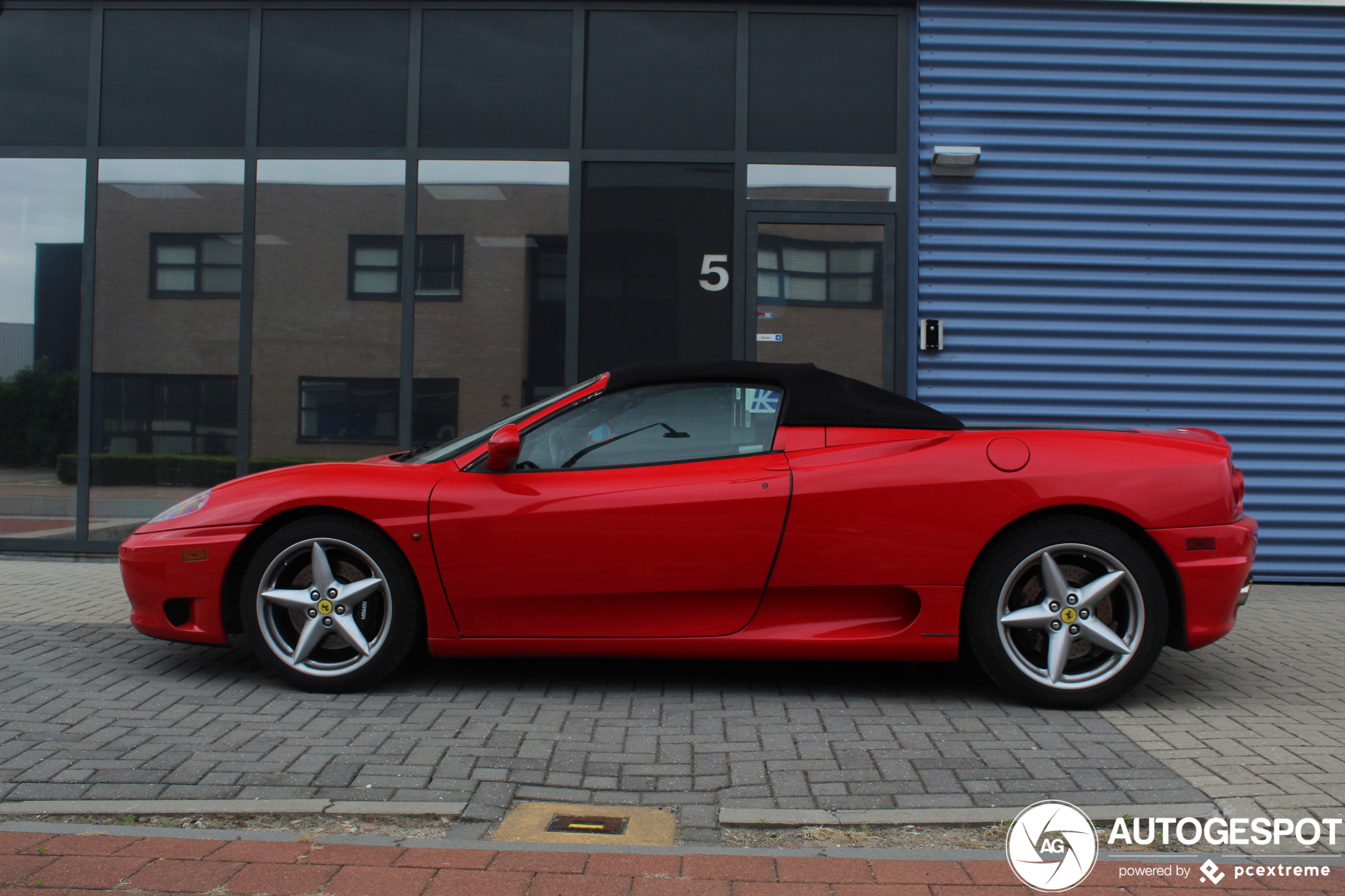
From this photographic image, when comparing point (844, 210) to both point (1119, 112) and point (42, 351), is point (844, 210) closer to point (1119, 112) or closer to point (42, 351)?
point (1119, 112)

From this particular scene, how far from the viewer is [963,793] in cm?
269

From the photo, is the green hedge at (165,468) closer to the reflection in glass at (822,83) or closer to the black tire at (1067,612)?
the reflection in glass at (822,83)

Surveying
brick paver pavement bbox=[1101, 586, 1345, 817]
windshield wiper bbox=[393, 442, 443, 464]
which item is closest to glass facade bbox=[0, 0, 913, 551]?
windshield wiper bbox=[393, 442, 443, 464]

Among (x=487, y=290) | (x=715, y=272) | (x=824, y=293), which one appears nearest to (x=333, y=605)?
(x=487, y=290)

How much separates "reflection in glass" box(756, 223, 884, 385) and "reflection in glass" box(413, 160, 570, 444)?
156 cm

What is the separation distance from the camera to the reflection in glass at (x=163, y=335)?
7227 mm

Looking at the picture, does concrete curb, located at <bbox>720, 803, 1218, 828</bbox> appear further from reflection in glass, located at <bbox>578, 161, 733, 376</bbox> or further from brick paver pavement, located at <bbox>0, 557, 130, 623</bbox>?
reflection in glass, located at <bbox>578, 161, 733, 376</bbox>

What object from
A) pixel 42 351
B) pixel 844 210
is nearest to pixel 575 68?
pixel 844 210

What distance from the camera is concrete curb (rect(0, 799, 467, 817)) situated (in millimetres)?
2535

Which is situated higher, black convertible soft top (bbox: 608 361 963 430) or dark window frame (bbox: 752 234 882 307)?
dark window frame (bbox: 752 234 882 307)

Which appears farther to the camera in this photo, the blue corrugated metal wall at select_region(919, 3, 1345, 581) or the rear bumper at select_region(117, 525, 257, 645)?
the blue corrugated metal wall at select_region(919, 3, 1345, 581)

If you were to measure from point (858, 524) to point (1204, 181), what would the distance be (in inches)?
210

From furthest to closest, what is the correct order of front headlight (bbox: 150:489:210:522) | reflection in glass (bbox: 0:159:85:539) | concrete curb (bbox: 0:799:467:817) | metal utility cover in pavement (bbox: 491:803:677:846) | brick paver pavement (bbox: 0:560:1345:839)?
reflection in glass (bbox: 0:159:85:539)
front headlight (bbox: 150:489:210:522)
brick paver pavement (bbox: 0:560:1345:839)
concrete curb (bbox: 0:799:467:817)
metal utility cover in pavement (bbox: 491:803:677:846)

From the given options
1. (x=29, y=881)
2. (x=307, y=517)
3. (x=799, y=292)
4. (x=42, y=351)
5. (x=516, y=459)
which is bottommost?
(x=29, y=881)
